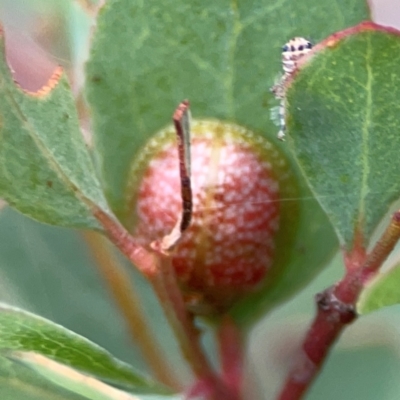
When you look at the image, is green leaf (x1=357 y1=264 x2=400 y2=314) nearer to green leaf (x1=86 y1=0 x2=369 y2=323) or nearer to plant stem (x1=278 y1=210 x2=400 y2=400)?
plant stem (x1=278 y1=210 x2=400 y2=400)

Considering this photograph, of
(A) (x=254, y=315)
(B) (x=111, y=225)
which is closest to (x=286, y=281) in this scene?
(A) (x=254, y=315)

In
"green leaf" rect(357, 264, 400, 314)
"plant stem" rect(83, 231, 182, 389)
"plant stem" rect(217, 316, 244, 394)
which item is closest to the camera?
"green leaf" rect(357, 264, 400, 314)

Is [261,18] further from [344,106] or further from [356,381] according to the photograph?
[356,381]

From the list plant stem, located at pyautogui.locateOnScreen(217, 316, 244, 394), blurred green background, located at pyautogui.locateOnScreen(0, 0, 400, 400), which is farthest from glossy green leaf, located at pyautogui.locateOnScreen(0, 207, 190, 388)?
plant stem, located at pyautogui.locateOnScreen(217, 316, 244, 394)

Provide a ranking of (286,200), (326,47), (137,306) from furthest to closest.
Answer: (137,306), (286,200), (326,47)

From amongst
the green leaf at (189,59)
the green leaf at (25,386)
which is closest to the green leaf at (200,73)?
the green leaf at (189,59)

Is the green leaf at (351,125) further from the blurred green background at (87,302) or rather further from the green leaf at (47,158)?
the blurred green background at (87,302)
